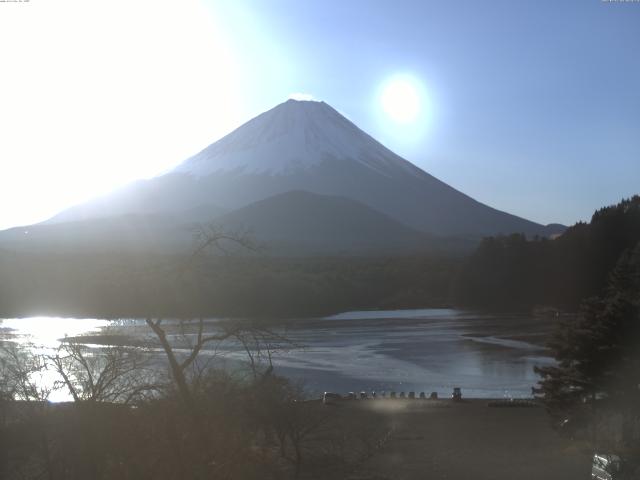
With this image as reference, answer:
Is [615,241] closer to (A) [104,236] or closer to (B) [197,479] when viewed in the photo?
(B) [197,479]

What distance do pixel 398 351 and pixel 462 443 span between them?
598 inches

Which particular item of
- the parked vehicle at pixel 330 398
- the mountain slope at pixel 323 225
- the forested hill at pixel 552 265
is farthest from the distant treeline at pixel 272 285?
the mountain slope at pixel 323 225

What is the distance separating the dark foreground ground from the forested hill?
30093 mm

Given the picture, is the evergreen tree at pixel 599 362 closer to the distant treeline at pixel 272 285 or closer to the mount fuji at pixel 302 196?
the distant treeline at pixel 272 285

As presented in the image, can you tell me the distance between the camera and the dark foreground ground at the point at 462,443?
36.4ft

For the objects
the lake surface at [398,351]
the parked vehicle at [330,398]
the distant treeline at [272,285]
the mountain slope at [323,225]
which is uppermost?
the mountain slope at [323,225]

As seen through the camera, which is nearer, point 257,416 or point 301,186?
point 257,416

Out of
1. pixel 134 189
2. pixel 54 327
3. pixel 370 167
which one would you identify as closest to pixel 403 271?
pixel 54 327

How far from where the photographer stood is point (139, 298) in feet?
23.7

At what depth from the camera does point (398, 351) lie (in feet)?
93.9

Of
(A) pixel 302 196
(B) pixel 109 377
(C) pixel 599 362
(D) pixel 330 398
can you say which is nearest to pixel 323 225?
(A) pixel 302 196

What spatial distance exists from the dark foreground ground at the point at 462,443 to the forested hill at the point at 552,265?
30.1 m

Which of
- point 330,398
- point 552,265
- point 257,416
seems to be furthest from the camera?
point 552,265

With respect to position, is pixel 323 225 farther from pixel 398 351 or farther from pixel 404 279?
pixel 398 351
